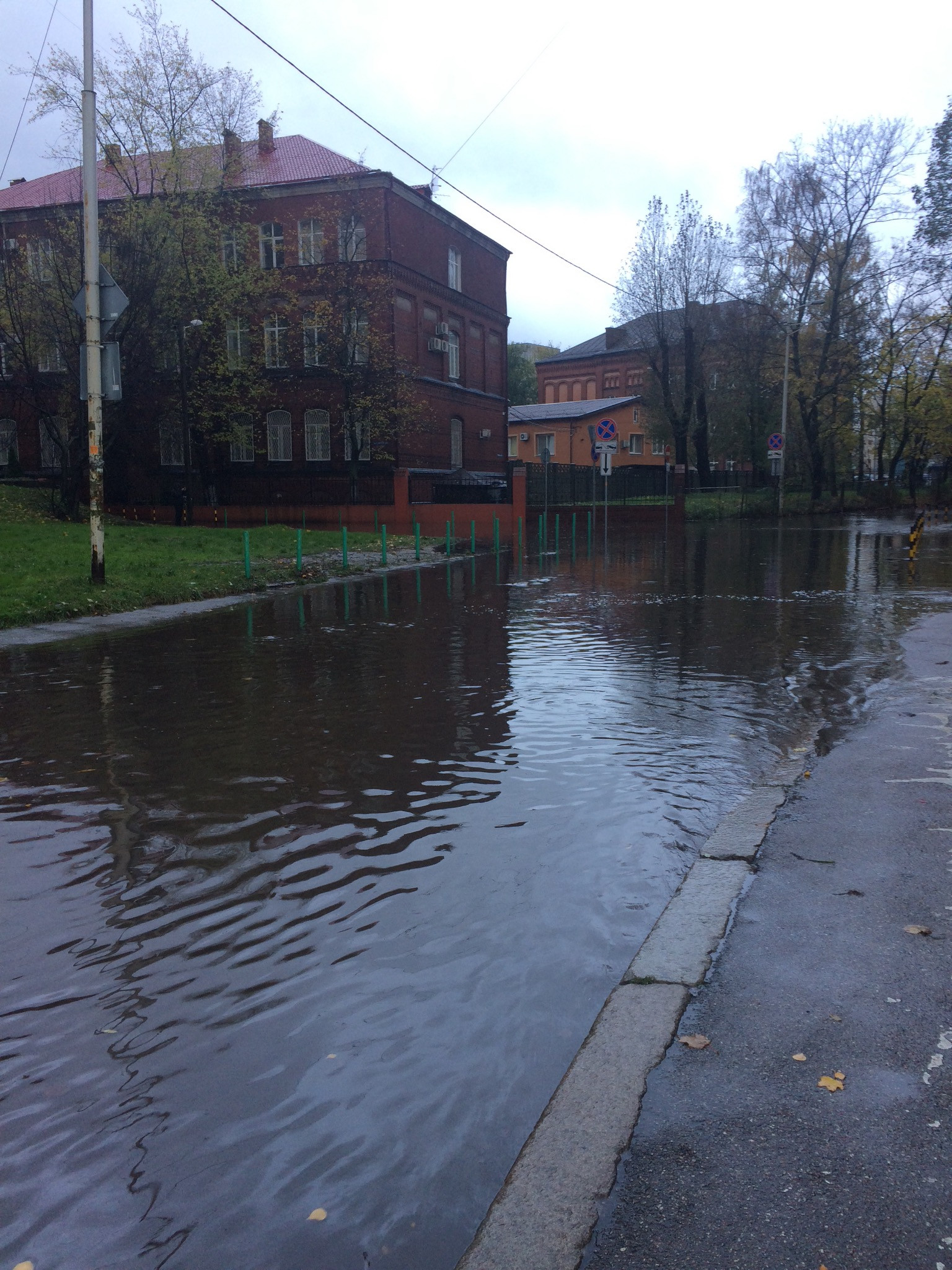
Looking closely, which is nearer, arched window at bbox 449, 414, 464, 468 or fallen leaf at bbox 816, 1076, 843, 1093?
fallen leaf at bbox 816, 1076, 843, 1093

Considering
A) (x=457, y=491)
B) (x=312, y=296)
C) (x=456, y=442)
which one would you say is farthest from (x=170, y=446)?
(x=457, y=491)

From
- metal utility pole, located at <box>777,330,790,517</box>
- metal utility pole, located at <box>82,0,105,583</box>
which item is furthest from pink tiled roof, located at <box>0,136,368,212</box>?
metal utility pole, located at <box>82,0,105,583</box>

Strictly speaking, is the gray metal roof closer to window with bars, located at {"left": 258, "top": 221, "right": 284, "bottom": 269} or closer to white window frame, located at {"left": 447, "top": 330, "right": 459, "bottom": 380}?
white window frame, located at {"left": 447, "top": 330, "right": 459, "bottom": 380}

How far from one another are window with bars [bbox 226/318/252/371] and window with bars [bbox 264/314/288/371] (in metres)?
0.71

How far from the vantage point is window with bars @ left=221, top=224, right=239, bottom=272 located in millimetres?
38347

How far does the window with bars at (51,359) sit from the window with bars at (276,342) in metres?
8.15

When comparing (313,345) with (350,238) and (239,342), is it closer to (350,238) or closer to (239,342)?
(239,342)

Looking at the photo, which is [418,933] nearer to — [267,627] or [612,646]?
[612,646]

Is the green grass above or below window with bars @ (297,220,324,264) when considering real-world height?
below

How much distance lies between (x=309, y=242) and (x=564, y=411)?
113ft

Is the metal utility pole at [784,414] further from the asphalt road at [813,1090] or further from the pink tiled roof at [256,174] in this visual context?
the asphalt road at [813,1090]

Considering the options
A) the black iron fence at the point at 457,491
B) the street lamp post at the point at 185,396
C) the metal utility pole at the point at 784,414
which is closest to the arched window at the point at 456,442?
the black iron fence at the point at 457,491

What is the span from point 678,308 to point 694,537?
970 inches

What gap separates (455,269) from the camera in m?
47.1
